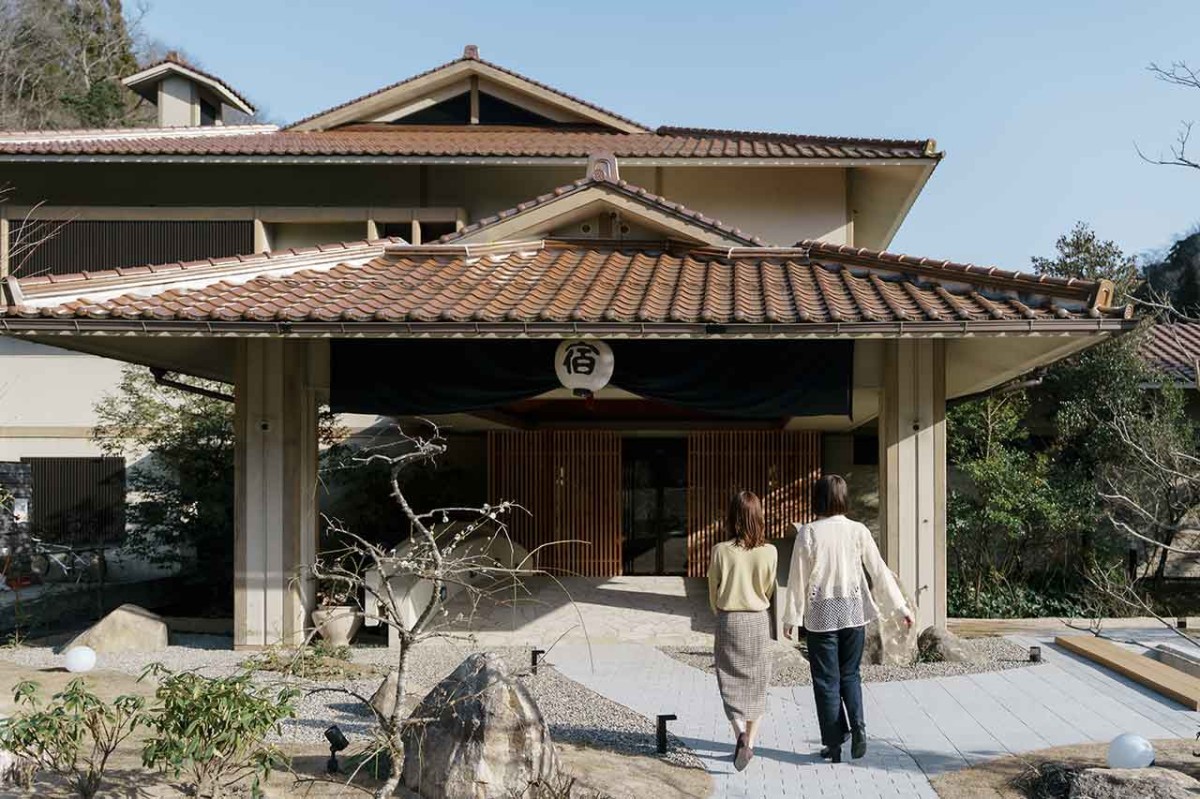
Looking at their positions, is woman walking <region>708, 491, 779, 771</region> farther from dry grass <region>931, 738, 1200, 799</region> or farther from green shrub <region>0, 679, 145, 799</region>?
green shrub <region>0, 679, 145, 799</region>

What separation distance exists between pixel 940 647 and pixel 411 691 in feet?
16.4

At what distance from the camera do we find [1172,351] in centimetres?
1881

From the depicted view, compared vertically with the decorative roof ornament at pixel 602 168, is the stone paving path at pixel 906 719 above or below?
below

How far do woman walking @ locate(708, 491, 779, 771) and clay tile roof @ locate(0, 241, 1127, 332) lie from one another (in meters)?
2.86

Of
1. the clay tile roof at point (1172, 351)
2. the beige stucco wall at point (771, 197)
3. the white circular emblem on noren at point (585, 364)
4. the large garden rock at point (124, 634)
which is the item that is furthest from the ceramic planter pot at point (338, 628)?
the clay tile roof at point (1172, 351)

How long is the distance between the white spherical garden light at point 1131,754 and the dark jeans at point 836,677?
1496 millimetres

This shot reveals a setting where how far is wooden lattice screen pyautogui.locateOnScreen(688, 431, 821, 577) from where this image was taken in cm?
1650

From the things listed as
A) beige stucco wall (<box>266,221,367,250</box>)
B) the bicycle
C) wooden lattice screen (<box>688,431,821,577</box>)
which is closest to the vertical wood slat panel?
the bicycle

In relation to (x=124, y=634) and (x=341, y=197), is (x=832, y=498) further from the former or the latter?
(x=341, y=197)

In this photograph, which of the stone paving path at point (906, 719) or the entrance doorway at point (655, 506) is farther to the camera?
the entrance doorway at point (655, 506)

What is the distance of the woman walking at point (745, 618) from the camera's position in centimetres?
648

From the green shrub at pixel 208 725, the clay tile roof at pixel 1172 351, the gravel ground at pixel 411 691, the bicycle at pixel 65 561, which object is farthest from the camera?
the clay tile roof at pixel 1172 351

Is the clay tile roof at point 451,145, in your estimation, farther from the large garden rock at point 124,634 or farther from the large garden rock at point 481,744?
the large garden rock at point 481,744

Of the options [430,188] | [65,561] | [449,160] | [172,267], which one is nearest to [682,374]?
[172,267]
